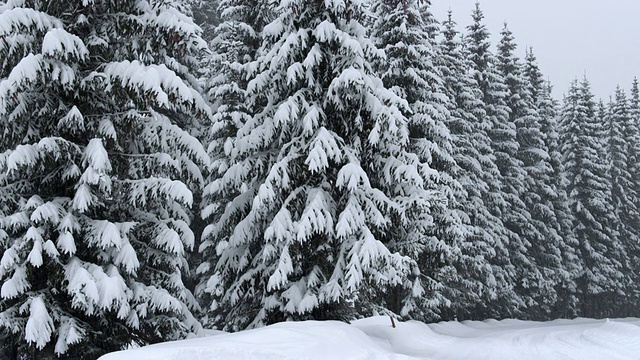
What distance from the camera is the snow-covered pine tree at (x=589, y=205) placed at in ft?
120

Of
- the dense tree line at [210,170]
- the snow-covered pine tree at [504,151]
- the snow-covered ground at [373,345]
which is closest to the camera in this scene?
the snow-covered ground at [373,345]

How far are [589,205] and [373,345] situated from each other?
3268 cm

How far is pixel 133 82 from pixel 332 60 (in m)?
4.88

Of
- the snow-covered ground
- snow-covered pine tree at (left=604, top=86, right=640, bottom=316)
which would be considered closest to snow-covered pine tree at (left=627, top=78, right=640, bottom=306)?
snow-covered pine tree at (left=604, top=86, right=640, bottom=316)

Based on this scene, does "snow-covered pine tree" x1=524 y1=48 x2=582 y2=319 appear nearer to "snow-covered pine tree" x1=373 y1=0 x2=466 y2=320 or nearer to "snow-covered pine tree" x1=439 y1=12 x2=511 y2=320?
"snow-covered pine tree" x1=439 y1=12 x2=511 y2=320

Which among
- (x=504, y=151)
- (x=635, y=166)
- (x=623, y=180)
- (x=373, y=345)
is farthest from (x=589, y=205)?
(x=373, y=345)

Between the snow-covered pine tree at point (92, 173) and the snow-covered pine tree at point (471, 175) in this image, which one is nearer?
the snow-covered pine tree at point (92, 173)

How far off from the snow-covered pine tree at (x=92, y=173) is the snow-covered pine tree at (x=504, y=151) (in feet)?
77.2

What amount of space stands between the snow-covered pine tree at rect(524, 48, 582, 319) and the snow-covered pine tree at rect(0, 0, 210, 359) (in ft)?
91.3

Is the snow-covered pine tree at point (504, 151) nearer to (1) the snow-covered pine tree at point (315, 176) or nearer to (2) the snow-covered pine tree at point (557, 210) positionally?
(2) the snow-covered pine tree at point (557, 210)

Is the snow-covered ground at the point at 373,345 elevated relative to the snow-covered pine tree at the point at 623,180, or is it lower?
lower

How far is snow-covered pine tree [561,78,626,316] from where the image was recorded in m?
36.5

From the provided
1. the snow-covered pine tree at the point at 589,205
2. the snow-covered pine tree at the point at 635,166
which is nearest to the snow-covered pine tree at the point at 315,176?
the snow-covered pine tree at the point at 589,205

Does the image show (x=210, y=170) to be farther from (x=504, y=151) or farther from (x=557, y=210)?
(x=557, y=210)
